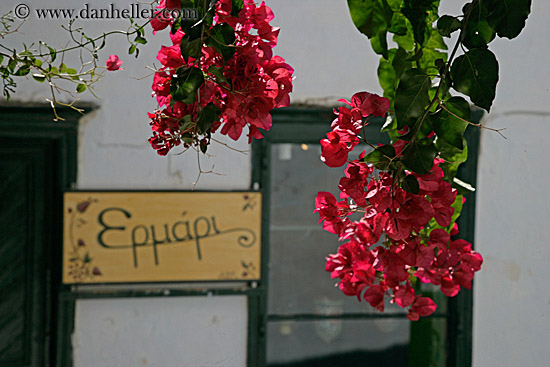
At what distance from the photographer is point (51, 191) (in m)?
3.06

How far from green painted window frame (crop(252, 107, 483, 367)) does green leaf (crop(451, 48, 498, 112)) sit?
247 cm

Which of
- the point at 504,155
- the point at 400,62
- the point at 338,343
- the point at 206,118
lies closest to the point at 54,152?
the point at 338,343

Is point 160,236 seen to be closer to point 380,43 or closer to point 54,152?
point 54,152

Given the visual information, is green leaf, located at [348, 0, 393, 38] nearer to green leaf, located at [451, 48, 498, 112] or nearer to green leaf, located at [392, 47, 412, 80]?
green leaf, located at [392, 47, 412, 80]

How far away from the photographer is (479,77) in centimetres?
66

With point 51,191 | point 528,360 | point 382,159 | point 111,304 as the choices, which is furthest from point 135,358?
point 382,159

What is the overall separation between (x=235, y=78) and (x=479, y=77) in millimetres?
297

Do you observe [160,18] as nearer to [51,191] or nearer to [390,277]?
[390,277]

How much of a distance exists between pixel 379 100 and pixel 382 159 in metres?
0.12

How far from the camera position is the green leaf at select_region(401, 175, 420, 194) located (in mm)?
720

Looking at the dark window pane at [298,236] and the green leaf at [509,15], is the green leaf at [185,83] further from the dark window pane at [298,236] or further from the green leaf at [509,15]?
the dark window pane at [298,236]

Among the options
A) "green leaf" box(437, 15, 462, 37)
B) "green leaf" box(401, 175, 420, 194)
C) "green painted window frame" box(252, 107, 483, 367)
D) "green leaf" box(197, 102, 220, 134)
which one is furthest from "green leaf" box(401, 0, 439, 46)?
"green painted window frame" box(252, 107, 483, 367)

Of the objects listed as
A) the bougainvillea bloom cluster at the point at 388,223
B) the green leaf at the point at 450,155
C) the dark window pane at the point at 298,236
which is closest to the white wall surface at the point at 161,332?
the dark window pane at the point at 298,236

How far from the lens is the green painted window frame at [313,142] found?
10.3 ft
